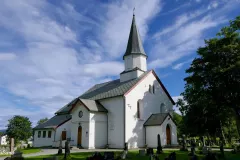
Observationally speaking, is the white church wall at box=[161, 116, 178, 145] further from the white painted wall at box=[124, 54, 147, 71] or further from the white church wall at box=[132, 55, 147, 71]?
the white painted wall at box=[124, 54, 147, 71]

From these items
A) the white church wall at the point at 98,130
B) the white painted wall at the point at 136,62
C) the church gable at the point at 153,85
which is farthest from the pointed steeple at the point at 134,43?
the white church wall at the point at 98,130

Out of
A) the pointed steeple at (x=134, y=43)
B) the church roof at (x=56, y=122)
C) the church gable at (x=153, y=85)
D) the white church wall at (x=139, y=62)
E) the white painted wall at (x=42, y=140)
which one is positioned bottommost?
the white painted wall at (x=42, y=140)

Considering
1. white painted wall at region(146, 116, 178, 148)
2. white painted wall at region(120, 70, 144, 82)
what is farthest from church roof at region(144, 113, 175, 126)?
white painted wall at region(120, 70, 144, 82)

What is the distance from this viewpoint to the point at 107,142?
28.8 m

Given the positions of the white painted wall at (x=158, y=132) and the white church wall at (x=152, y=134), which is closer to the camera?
the white painted wall at (x=158, y=132)

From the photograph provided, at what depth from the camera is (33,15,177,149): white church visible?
27500 millimetres

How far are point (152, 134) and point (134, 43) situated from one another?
584 inches

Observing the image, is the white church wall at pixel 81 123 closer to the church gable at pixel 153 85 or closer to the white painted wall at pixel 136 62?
the church gable at pixel 153 85

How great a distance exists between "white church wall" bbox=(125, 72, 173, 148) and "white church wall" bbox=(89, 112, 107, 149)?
12.6ft

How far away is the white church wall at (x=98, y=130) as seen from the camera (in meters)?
27.8

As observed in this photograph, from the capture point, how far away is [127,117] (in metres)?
27.3

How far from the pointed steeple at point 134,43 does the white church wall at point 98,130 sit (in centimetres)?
1118

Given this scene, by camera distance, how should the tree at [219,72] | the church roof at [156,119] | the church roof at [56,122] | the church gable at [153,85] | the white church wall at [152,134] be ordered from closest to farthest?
the tree at [219,72] < the white church wall at [152,134] < the church roof at [156,119] < the church gable at [153,85] < the church roof at [56,122]

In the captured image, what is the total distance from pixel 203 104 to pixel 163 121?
219 inches
